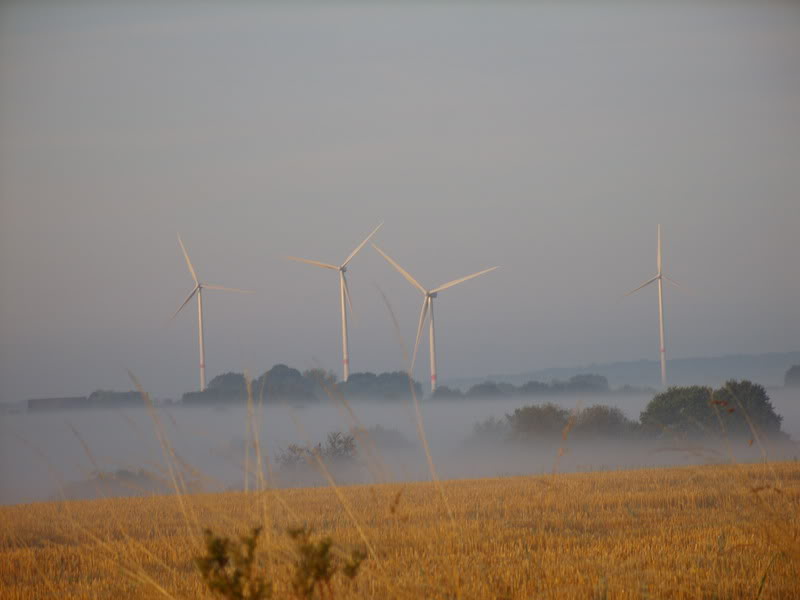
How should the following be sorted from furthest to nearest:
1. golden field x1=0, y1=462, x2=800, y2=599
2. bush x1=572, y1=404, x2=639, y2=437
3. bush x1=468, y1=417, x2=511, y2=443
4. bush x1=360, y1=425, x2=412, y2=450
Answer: bush x1=360, y1=425, x2=412, y2=450 → bush x1=468, y1=417, x2=511, y2=443 → bush x1=572, y1=404, x2=639, y2=437 → golden field x1=0, y1=462, x2=800, y2=599

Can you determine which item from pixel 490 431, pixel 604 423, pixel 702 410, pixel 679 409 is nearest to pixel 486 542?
pixel 702 410

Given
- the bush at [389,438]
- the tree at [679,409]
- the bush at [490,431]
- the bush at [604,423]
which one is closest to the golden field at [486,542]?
the tree at [679,409]

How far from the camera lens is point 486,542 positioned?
12898 mm

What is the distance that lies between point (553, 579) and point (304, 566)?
4.86m

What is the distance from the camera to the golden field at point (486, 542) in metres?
9.52

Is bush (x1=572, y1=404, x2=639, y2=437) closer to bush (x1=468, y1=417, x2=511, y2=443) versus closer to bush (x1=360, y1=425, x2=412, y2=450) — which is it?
bush (x1=468, y1=417, x2=511, y2=443)

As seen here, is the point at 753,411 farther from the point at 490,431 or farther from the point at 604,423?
the point at 490,431

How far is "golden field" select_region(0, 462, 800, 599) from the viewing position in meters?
9.52

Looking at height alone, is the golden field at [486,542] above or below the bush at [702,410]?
above

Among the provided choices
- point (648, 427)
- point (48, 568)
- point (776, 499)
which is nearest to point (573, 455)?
point (648, 427)

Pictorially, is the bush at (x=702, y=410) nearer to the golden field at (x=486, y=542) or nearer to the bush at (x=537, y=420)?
the bush at (x=537, y=420)

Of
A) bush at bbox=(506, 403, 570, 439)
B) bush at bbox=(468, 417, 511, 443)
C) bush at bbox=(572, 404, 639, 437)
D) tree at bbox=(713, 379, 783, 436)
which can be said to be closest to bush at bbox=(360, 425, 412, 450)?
bush at bbox=(468, 417, 511, 443)

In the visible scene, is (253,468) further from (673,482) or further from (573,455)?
(573,455)

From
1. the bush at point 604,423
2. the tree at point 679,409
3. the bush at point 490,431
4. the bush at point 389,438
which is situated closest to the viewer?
the tree at point 679,409
